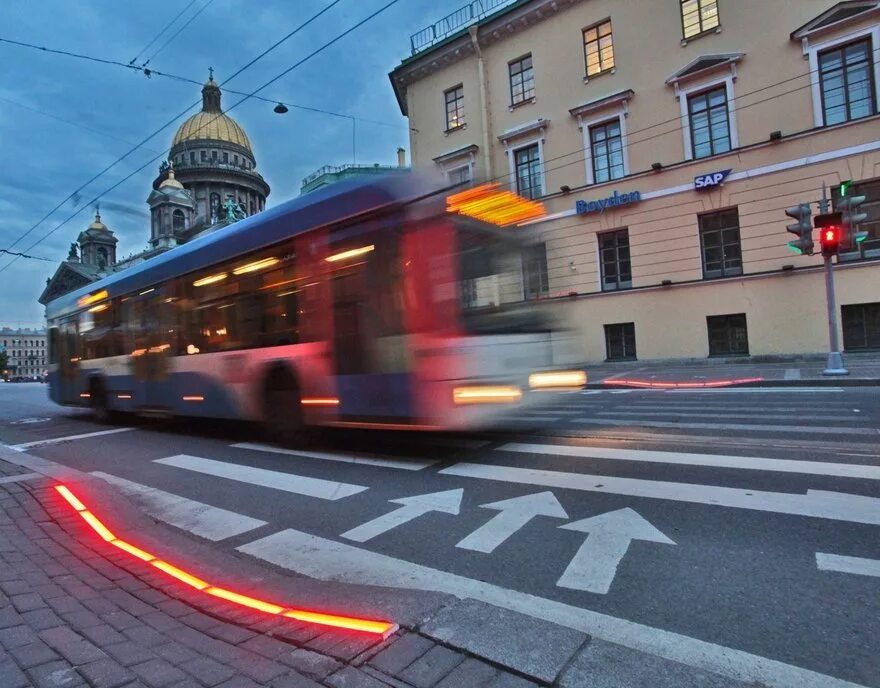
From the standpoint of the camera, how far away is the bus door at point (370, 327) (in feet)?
19.3

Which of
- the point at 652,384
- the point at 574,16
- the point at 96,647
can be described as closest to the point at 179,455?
the point at 96,647

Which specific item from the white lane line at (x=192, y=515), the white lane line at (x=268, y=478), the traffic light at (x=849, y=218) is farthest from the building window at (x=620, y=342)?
the white lane line at (x=192, y=515)

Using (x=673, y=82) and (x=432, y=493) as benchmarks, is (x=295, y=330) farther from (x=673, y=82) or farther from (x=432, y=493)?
(x=673, y=82)

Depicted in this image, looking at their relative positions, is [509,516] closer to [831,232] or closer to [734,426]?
[734,426]

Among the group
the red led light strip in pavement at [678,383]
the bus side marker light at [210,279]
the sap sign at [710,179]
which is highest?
the sap sign at [710,179]

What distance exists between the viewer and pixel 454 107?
24.6m

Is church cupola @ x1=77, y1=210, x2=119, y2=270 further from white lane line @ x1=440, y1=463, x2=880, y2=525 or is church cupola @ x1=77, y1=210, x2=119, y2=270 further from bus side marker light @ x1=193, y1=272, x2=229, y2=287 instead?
white lane line @ x1=440, y1=463, x2=880, y2=525

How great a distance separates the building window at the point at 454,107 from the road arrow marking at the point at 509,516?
895 inches

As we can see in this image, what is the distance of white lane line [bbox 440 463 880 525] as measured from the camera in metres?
3.82

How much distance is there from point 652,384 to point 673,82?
38.7 ft

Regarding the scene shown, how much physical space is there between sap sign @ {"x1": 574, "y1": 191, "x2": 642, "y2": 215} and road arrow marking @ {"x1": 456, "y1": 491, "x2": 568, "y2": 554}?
17.0 m

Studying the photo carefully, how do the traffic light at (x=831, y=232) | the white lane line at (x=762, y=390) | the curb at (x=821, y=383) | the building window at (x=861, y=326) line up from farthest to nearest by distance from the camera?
the building window at (x=861, y=326), the traffic light at (x=831, y=232), the curb at (x=821, y=383), the white lane line at (x=762, y=390)

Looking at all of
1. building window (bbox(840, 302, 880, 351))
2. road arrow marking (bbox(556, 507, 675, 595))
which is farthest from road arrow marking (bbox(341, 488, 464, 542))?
building window (bbox(840, 302, 880, 351))

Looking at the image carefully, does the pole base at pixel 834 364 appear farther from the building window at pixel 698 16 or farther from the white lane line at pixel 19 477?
the white lane line at pixel 19 477
